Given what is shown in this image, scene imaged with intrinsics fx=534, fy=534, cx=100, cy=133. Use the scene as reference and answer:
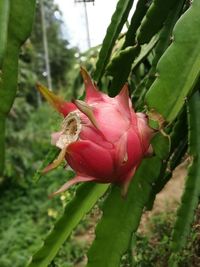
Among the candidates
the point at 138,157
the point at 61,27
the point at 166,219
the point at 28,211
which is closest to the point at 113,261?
the point at 138,157

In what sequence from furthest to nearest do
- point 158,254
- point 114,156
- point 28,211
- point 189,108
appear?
point 28,211
point 158,254
point 189,108
point 114,156

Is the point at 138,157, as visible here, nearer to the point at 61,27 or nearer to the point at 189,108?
the point at 189,108

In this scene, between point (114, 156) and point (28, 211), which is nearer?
point (114, 156)

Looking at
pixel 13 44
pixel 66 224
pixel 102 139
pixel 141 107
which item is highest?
pixel 13 44

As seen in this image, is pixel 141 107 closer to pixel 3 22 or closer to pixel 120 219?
pixel 120 219

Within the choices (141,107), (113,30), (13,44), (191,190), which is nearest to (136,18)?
(113,30)

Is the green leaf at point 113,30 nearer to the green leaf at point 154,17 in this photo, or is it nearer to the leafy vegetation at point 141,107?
the leafy vegetation at point 141,107

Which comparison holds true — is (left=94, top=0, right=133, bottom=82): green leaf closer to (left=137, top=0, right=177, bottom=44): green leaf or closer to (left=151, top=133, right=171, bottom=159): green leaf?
(left=137, top=0, right=177, bottom=44): green leaf
